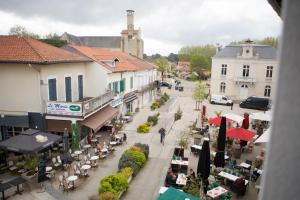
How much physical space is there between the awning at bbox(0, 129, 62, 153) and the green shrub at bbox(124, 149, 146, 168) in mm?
4687

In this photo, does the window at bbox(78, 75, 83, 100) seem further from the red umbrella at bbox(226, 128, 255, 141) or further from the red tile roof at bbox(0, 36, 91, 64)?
the red umbrella at bbox(226, 128, 255, 141)

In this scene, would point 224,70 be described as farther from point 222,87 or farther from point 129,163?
point 129,163

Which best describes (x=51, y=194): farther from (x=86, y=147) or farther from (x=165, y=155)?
(x=165, y=155)

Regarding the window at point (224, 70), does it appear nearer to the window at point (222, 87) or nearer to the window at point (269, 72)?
the window at point (222, 87)

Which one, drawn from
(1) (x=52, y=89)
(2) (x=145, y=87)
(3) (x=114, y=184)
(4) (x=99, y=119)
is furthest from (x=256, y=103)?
(3) (x=114, y=184)

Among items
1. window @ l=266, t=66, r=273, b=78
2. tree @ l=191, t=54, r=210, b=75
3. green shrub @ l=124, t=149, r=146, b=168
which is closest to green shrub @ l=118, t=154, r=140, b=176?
green shrub @ l=124, t=149, r=146, b=168

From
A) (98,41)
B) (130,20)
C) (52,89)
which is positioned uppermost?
(130,20)

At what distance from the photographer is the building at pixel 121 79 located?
24344mm

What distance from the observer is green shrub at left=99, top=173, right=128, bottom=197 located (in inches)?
465

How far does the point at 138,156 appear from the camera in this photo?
15.4m

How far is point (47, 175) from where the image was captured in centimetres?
1377

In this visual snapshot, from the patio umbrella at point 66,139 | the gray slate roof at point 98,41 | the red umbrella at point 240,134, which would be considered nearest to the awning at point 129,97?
the patio umbrella at point 66,139

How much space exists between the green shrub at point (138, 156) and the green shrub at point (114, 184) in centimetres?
265

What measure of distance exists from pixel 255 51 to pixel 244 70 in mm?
3490
